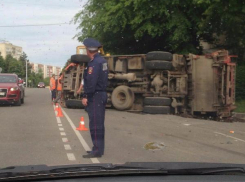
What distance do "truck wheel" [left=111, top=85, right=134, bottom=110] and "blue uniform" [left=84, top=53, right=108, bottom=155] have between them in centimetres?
1078

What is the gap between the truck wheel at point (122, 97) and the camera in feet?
61.0

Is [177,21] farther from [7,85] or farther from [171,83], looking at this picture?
[7,85]

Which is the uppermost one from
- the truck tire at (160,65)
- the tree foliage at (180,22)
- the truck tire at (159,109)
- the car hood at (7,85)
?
the tree foliage at (180,22)

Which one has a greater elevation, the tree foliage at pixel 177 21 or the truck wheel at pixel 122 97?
the tree foliage at pixel 177 21

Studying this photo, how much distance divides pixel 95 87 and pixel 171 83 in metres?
10.6

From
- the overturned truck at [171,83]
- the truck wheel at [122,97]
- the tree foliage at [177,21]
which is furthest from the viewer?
the tree foliage at [177,21]

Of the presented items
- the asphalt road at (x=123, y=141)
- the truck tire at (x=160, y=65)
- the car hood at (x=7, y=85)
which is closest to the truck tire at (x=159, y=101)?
the truck tire at (x=160, y=65)

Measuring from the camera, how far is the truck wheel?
1859cm

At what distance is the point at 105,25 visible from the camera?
88.7 feet

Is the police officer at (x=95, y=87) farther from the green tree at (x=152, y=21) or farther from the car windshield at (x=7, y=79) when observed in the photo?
the green tree at (x=152, y=21)

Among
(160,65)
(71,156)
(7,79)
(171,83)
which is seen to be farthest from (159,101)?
(71,156)

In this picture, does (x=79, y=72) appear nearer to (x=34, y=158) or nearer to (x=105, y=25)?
(x=105, y=25)

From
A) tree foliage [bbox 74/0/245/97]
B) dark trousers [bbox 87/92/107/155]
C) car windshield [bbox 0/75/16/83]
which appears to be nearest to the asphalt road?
dark trousers [bbox 87/92/107/155]

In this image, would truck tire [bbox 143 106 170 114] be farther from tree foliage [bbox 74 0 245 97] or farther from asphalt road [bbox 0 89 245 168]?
tree foliage [bbox 74 0 245 97]
